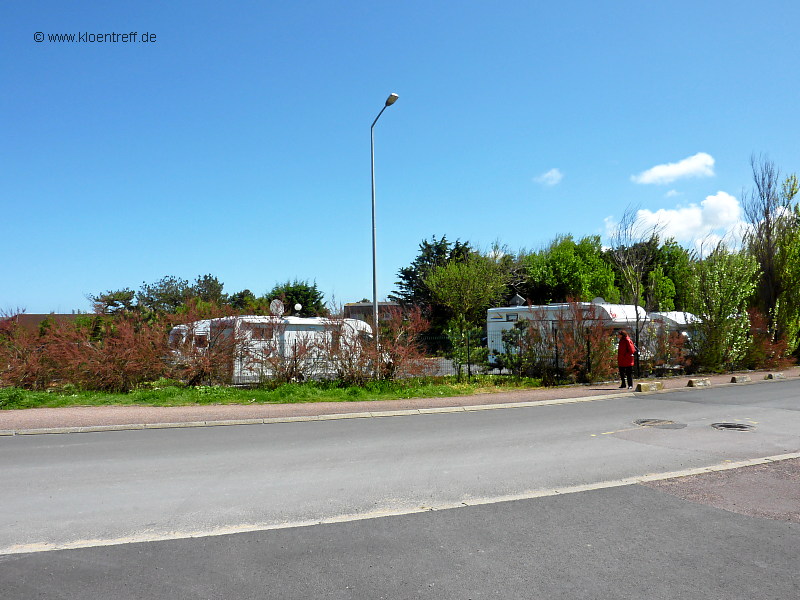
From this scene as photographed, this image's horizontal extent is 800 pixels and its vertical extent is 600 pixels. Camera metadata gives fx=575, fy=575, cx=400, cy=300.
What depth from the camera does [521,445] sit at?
9.05 metres

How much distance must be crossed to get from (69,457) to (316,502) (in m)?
4.74

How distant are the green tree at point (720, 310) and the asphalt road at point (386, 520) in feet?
41.5

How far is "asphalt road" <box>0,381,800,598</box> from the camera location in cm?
405

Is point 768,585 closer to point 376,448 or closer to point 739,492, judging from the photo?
point 739,492

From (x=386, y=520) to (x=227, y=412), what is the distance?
8.07 metres

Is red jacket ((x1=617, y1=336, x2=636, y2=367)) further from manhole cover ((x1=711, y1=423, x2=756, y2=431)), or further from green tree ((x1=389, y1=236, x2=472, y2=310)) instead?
green tree ((x1=389, y1=236, x2=472, y2=310))

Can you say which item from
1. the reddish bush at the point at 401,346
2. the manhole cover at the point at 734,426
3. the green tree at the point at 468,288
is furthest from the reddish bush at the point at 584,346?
the green tree at the point at 468,288

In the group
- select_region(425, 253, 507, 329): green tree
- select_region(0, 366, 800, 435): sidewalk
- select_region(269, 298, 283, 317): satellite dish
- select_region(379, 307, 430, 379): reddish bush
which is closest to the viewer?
select_region(0, 366, 800, 435): sidewalk

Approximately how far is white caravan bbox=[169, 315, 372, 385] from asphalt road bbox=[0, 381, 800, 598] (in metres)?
5.64

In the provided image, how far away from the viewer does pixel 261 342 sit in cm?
1570

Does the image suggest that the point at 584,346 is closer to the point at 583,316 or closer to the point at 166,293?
the point at 583,316

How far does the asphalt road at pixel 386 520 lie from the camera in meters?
4.05

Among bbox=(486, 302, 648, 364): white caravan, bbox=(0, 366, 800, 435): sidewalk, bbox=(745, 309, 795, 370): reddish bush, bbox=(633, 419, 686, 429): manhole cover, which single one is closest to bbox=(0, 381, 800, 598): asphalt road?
bbox=(633, 419, 686, 429): manhole cover

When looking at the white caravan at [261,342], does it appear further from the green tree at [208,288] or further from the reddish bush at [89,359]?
the green tree at [208,288]
